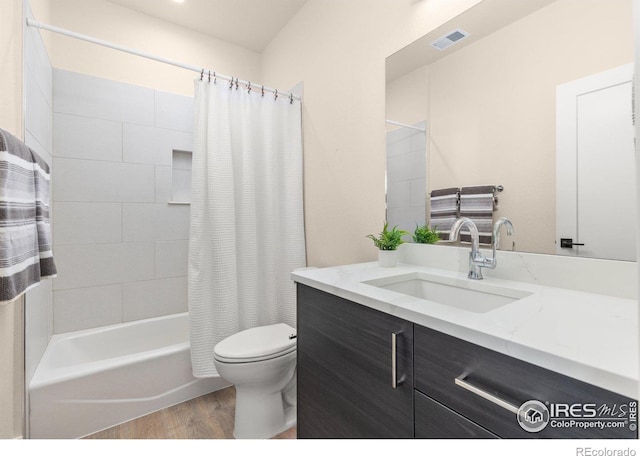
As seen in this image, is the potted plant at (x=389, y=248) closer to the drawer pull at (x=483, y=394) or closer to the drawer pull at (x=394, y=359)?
the drawer pull at (x=394, y=359)

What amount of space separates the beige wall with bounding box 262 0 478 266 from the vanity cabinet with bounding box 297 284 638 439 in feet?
2.30

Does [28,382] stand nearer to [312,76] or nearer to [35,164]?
[35,164]

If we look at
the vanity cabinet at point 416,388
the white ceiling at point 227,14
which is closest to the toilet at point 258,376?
the vanity cabinet at point 416,388

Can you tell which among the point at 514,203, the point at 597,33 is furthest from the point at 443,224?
the point at 597,33

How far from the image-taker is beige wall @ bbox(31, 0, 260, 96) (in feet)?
6.56

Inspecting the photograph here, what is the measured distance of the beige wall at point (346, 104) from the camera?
5.09 feet

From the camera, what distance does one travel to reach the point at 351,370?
3.25 feet

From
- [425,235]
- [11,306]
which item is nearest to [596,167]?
[425,235]

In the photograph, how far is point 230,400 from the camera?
188 centimetres

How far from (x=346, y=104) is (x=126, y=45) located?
1668mm

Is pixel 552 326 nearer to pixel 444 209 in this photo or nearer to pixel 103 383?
pixel 444 209

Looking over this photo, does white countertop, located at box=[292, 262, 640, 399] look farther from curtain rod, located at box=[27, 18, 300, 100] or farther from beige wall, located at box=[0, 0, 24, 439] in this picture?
curtain rod, located at box=[27, 18, 300, 100]

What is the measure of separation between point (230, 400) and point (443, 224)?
1.61 meters

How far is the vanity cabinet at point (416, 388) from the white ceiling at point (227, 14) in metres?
2.06
